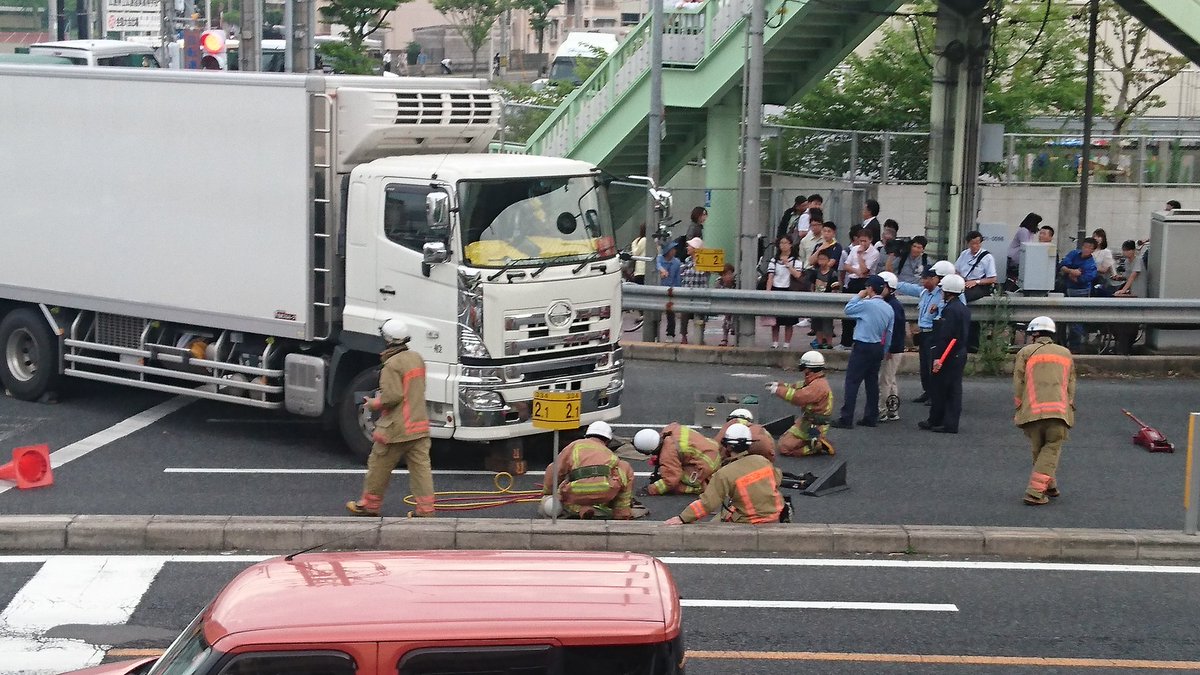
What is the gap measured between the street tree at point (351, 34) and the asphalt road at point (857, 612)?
33.4 m

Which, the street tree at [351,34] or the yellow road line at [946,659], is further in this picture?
the street tree at [351,34]

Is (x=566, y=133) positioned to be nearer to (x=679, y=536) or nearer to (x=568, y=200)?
(x=568, y=200)

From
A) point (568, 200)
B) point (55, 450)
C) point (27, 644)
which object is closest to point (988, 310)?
point (568, 200)

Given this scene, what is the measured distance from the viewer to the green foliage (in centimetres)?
2612

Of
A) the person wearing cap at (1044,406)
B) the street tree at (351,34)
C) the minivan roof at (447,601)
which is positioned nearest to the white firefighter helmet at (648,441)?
the person wearing cap at (1044,406)

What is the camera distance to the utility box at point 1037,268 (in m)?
18.5

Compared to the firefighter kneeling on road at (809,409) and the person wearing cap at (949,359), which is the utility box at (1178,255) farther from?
the firefighter kneeling on road at (809,409)

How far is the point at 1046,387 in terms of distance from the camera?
11836mm

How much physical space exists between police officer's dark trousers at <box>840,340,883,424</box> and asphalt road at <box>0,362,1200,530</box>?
1.04 ft

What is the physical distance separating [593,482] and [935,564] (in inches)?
105

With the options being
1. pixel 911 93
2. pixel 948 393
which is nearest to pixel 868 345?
pixel 948 393

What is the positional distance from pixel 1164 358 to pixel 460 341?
989 cm

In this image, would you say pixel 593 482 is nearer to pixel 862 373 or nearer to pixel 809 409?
pixel 809 409

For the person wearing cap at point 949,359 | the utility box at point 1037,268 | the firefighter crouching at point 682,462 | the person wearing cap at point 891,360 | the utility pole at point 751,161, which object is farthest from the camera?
the utility box at point 1037,268
